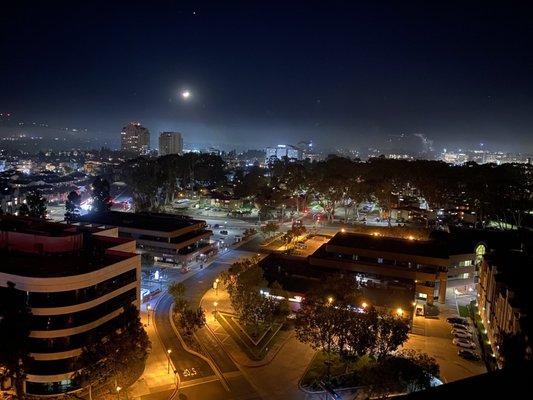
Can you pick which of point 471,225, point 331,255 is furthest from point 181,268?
point 471,225

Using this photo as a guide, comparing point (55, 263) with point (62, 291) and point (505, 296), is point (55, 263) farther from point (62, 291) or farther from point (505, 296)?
point (505, 296)

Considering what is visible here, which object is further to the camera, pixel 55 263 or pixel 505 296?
pixel 505 296

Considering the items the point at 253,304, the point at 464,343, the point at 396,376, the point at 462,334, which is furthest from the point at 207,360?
the point at 462,334

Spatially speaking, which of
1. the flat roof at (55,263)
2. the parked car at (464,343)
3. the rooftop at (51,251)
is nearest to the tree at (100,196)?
the rooftop at (51,251)

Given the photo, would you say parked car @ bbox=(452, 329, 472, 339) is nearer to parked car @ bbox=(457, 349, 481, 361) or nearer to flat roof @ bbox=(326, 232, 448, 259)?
parked car @ bbox=(457, 349, 481, 361)

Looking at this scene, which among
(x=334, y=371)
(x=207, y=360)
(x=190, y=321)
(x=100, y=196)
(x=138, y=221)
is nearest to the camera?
(x=334, y=371)

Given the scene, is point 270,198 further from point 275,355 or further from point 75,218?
point 275,355

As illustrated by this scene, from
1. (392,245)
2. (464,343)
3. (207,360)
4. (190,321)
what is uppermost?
(392,245)
